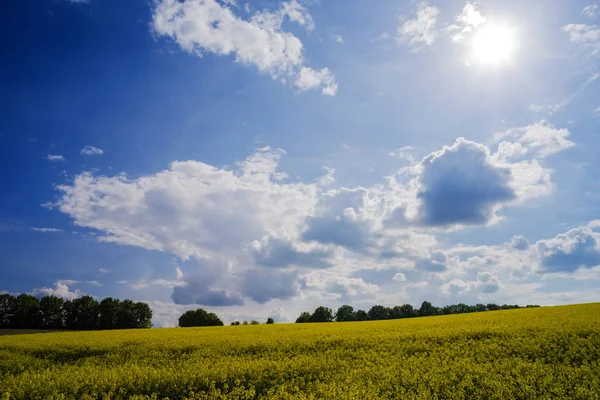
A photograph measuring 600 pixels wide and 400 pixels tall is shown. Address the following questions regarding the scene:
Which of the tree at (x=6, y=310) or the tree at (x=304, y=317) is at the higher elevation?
the tree at (x=6, y=310)

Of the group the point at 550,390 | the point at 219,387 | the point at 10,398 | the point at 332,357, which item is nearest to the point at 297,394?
the point at 219,387

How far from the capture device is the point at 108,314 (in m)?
105

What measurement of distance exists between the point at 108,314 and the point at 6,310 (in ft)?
92.0

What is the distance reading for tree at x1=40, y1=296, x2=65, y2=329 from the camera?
102m

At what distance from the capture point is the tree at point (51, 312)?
333 feet

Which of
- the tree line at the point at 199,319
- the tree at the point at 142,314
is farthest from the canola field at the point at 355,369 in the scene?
the tree at the point at 142,314

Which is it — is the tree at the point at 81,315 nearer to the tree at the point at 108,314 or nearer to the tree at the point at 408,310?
the tree at the point at 108,314

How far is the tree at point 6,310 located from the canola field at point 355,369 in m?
94.1

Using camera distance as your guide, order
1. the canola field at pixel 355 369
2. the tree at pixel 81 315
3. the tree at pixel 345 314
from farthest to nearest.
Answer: the tree at pixel 345 314
the tree at pixel 81 315
the canola field at pixel 355 369

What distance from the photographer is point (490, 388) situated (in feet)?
51.1

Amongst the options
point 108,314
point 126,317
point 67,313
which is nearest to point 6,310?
point 67,313

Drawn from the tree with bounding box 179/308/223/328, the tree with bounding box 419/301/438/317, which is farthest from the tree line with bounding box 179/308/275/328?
the tree with bounding box 419/301/438/317

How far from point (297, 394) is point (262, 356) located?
9515 millimetres

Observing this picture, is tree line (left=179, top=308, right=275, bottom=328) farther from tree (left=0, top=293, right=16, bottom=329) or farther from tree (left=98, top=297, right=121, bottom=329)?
tree (left=0, top=293, right=16, bottom=329)
